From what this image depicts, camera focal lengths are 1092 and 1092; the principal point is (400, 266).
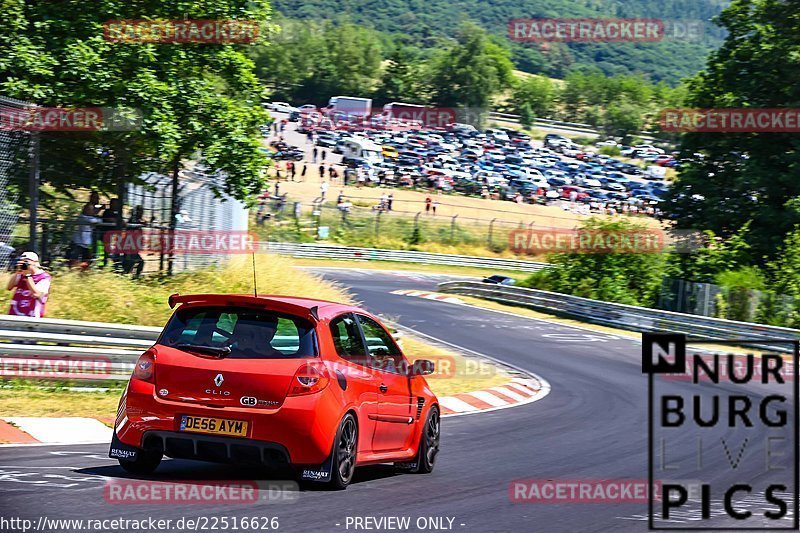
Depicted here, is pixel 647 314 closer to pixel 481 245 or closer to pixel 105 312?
pixel 105 312

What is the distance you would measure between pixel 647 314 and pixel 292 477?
84.8ft

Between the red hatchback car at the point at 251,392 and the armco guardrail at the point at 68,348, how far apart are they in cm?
584

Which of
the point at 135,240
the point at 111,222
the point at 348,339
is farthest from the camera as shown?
the point at 135,240

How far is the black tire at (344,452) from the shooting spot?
7820mm

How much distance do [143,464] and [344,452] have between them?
58.8 inches

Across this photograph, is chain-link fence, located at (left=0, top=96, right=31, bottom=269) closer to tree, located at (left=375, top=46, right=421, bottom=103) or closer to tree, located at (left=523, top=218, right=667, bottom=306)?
tree, located at (left=523, top=218, right=667, bottom=306)

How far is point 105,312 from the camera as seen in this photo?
1747 centimetres

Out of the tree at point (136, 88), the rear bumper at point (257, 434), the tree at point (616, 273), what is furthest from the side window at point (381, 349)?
the tree at point (616, 273)

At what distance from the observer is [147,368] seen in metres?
7.89

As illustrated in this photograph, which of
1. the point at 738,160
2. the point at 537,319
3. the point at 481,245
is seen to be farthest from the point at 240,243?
the point at 481,245

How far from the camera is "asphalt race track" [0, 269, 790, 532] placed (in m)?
6.95

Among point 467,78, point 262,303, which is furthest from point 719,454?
point 467,78

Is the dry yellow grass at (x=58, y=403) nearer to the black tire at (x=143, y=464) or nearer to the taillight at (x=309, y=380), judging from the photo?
the black tire at (x=143, y=464)

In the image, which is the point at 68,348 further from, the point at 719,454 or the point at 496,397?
the point at 719,454
